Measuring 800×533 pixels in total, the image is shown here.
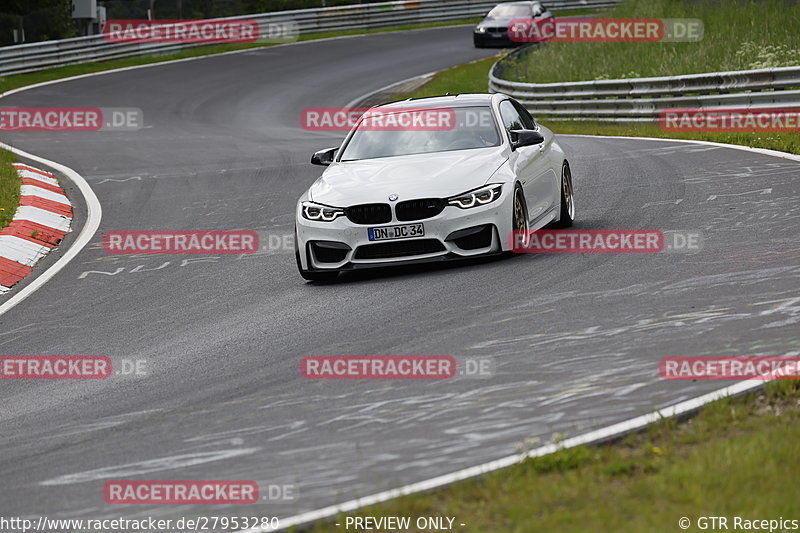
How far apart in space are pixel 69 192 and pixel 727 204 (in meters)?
9.41

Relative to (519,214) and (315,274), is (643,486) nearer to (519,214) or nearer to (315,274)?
(519,214)

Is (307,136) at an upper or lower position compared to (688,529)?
lower

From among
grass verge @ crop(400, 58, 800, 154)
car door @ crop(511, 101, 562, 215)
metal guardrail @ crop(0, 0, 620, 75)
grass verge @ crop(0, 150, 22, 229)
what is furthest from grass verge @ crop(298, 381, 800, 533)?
metal guardrail @ crop(0, 0, 620, 75)

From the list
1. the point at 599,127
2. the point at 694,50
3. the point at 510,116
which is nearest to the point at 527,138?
the point at 510,116

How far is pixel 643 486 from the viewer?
15.7 feet

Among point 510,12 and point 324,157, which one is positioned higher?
point 324,157

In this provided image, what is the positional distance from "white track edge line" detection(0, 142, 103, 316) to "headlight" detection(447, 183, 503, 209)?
4.09 metres

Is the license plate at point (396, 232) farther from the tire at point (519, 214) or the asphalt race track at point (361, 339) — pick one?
the tire at point (519, 214)

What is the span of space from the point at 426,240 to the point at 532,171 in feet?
5.18

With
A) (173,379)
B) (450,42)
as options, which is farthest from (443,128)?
(450,42)

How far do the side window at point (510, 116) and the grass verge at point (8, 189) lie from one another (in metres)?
5.96

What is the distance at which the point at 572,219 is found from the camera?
41.0 feet

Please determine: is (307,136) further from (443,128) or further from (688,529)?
(688,529)

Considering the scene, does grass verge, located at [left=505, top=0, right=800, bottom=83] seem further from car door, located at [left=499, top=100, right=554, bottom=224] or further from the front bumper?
the front bumper
